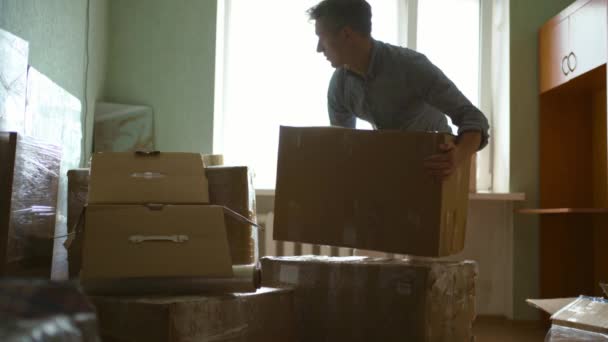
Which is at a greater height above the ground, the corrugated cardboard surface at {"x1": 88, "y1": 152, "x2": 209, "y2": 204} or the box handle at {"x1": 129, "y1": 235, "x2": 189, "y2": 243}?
the corrugated cardboard surface at {"x1": 88, "y1": 152, "x2": 209, "y2": 204}

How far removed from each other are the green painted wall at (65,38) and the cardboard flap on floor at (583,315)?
5.24 ft

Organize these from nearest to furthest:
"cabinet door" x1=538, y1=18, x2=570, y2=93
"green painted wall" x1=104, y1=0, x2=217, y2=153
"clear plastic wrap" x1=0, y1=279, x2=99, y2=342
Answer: "clear plastic wrap" x1=0, y1=279, x2=99, y2=342, "cabinet door" x1=538, y1=18, x2=570, y2=93, "green painted wall" x1=104, y1=0, x2=217, y2=153

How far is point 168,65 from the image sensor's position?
3145 mm

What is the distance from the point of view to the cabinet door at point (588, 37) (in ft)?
8.56

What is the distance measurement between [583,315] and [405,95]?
0.74 metres

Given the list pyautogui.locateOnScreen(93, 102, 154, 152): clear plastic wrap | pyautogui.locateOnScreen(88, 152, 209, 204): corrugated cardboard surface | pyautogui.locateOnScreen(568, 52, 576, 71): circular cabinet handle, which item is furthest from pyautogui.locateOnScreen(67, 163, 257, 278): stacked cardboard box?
pyautogui.locateOnScreen(568, 52, 576, 71): circular cabinet handle

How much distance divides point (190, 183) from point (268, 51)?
1932 millimetres

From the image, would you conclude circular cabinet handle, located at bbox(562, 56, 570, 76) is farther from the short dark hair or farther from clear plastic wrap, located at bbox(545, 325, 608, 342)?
clear plastic wrap, located at bbox(545, 325, 608, 342)

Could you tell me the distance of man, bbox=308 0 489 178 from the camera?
5.55 ft

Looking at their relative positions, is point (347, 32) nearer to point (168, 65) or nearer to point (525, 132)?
point (168, 65)

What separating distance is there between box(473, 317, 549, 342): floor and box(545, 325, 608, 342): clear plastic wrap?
1256 millimetres

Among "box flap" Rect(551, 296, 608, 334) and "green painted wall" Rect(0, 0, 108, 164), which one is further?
"green painted wall" Rect(0, 0, 108, 164)

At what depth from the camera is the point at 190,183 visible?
5.13 feet

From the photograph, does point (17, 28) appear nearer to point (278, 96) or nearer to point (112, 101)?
point (112, 101)
